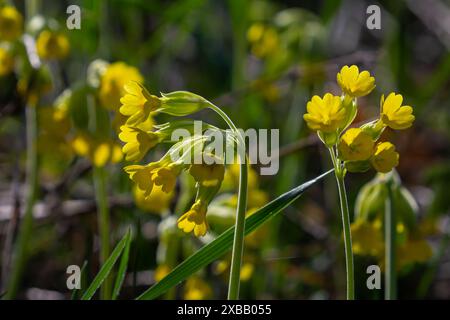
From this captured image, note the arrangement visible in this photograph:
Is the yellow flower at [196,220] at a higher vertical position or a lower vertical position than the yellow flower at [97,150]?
lower

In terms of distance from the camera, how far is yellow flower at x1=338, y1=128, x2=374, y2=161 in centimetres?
126

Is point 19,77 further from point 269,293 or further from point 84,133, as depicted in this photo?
point 269,293

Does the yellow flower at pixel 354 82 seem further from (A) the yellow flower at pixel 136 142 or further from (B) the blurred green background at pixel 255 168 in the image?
(B) the blurred green background at pixel 255 168

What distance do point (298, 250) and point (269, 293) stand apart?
0.46m

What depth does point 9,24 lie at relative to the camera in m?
2.20

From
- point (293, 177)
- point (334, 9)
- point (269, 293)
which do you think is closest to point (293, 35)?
point (334, 9)

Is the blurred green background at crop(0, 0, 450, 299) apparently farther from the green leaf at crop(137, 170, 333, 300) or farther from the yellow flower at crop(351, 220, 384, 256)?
the green leaf at crop(137, 170, 333, 300)

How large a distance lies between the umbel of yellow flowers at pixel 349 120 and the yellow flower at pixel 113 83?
89 centimetres

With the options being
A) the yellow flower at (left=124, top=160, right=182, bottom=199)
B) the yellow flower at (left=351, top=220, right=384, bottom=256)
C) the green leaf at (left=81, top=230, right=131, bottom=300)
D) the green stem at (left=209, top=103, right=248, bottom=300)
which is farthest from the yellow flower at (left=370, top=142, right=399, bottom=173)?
the yellow flower at (left=351, top=220, right=384, bottom=256)

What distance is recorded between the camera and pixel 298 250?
289 centimetres

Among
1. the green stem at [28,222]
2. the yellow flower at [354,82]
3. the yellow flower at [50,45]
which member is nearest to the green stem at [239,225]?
the yellow flower at [354,82]

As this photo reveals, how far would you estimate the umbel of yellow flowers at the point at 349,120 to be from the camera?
1266 mm

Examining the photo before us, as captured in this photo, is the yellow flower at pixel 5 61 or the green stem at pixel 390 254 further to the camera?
the yellow flower at pixel 5 61

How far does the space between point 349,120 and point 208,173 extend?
0.84 ft
